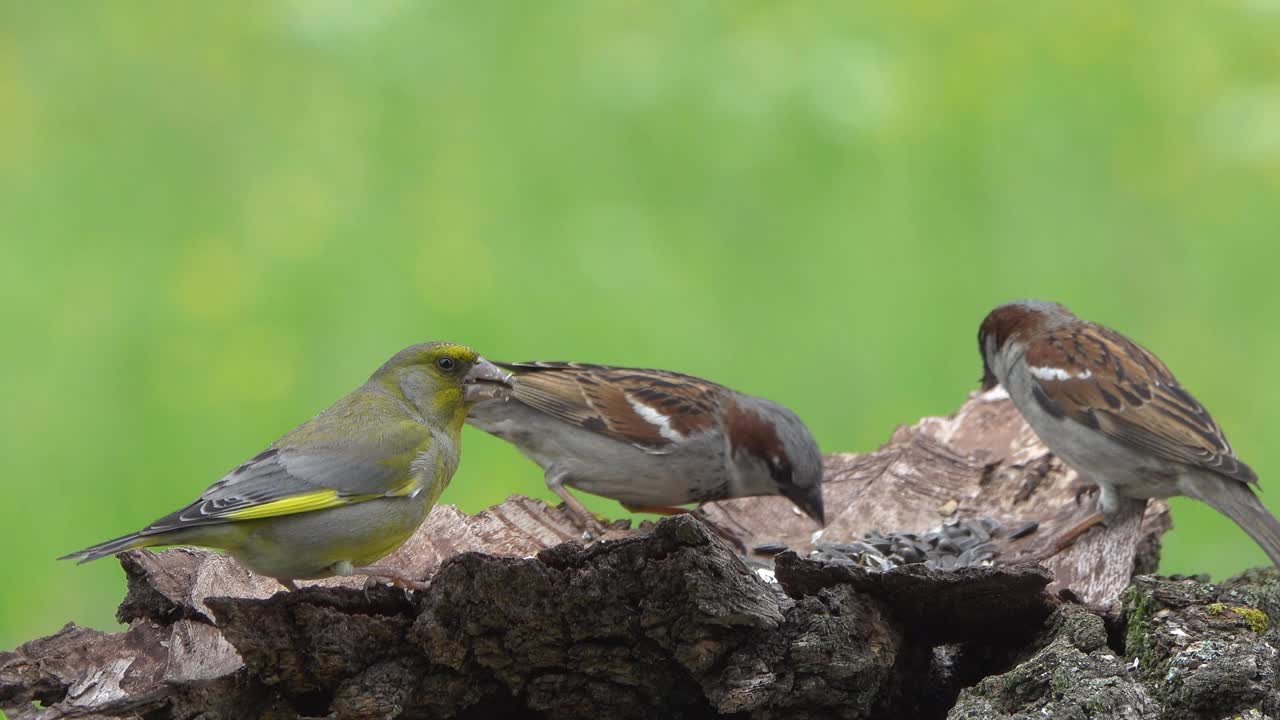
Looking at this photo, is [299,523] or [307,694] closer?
[307,694]

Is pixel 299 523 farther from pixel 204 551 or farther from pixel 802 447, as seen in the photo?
pixel 802 447

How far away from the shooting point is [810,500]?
488cm

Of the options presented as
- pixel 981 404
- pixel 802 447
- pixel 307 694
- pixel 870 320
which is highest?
pixel 870 320

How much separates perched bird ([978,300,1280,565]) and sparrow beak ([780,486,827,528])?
81cm

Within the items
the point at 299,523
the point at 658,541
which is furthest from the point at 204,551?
the point at 658,541

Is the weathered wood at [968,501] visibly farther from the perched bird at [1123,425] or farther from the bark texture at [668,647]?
the bark texture at [668,647]

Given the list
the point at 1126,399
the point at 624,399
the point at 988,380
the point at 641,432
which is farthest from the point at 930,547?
the point at 988,380


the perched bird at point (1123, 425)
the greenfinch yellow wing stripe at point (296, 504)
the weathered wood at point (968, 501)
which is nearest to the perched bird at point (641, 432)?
→ the weathered wood at point (968, 501)

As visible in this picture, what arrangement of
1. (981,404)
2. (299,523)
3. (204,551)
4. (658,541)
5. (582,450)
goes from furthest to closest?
(981,404) → (582,450) → (204,551) → (299,523) → (658,541)

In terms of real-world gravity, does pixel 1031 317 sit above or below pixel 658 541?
above

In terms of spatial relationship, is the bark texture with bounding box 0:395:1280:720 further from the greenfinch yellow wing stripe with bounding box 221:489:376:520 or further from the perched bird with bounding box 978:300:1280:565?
the perched bird with bounding box 978:300:1280:565

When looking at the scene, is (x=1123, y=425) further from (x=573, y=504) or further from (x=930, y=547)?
(x=573, y=504)

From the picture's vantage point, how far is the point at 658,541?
258 centimetres

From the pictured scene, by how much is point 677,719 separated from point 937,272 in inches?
172
